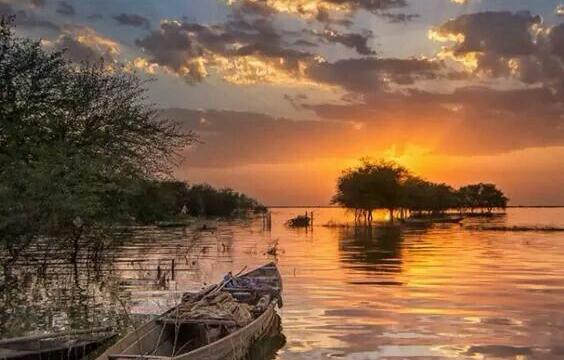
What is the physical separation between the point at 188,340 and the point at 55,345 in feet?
10.3

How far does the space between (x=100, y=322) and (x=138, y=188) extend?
11225mm

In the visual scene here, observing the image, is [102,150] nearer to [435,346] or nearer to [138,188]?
[138,188]

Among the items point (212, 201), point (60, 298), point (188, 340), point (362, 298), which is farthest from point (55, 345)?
point (212, 201)

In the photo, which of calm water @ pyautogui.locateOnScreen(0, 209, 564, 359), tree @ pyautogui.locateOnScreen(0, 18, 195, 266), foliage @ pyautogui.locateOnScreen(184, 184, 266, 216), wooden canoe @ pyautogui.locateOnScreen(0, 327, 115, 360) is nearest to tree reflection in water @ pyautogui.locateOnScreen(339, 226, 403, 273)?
calm water @ pyautogui.locateOnScreen(0, 209, 564, 359)

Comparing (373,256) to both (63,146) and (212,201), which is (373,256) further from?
(212,201)

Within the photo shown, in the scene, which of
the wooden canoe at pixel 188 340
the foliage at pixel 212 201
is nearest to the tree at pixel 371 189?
the foliage at pixel 212 201

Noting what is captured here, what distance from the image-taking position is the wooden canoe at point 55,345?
42.5 ft

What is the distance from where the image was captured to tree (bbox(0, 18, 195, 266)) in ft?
65.1

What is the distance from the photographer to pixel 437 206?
487 feet

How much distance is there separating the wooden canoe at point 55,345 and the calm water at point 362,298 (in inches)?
37.1

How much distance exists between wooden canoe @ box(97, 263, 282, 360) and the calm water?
87 cm

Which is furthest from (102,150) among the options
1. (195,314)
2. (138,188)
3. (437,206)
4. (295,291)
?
(437,206)

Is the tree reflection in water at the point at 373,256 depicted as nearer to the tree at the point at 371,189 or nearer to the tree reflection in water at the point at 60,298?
the tree reflection in water at the point at 60,298

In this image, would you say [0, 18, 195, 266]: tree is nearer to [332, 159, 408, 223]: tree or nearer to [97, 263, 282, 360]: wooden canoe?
[97, 263, 282, 360]: wooden canoe
